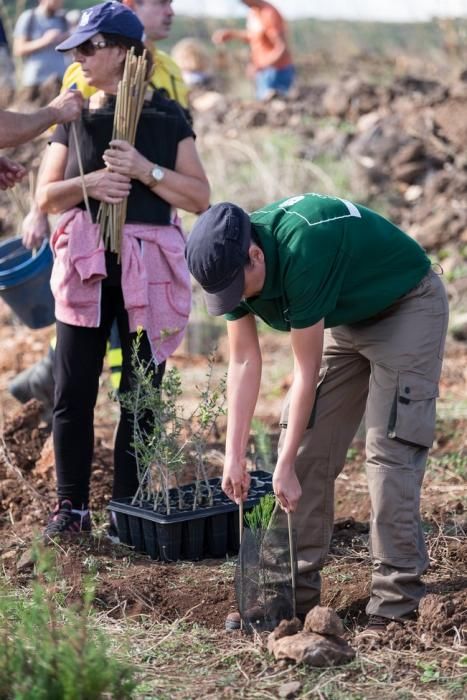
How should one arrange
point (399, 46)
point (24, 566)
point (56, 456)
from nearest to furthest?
point (24, 566) → point (56, 456) → point (399, 46)

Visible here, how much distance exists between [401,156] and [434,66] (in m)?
4.94

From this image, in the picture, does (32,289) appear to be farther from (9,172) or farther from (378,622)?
(378,622)

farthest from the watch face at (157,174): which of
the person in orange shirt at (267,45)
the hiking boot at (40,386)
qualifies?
the person in orange shirt at (267,45)

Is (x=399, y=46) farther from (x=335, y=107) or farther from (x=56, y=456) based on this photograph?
(x=56, y=456)

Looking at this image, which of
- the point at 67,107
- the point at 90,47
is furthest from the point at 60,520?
the point at 90,47

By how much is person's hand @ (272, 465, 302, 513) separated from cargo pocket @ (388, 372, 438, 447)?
1.11 ft

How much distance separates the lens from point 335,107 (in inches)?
471

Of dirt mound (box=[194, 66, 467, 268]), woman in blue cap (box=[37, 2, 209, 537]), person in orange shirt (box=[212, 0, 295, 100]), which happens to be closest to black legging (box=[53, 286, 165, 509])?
woman in blue cap (box=[37, 2, 209, 537])

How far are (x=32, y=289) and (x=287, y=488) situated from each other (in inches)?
82.4

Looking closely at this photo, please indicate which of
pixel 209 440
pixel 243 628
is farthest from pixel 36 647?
pixel 209 440

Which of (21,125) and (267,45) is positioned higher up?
(267,45)

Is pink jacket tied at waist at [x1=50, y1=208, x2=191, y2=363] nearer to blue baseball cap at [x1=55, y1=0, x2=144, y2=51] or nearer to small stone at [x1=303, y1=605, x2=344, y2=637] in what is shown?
blue baseball cap at [x1=55, y1=0, x2=144, y2=51]

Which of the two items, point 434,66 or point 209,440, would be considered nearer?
point 209,440

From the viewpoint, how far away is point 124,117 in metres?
4.14
